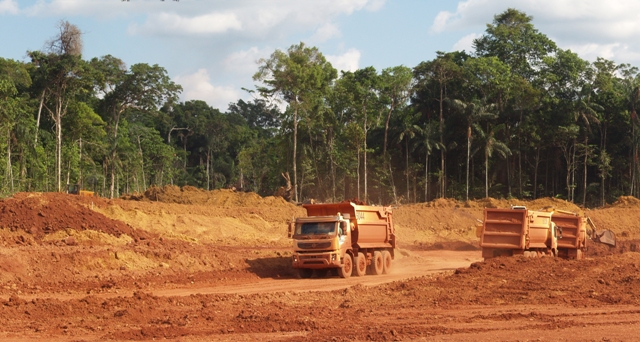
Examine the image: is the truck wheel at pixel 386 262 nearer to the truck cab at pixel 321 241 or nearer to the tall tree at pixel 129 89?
the truck cab at pixel 321 241

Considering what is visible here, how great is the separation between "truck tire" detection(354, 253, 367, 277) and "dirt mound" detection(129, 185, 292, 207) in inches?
851

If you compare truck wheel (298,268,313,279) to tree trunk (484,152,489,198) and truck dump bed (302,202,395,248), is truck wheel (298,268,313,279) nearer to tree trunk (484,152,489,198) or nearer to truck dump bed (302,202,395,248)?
truck dump bed (302,202,395,248)

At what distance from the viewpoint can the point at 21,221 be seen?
91.6 ft

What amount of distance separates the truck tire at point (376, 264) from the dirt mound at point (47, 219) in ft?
33.9

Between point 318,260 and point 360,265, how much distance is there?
221 centimetres

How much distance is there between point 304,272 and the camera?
25.7 m

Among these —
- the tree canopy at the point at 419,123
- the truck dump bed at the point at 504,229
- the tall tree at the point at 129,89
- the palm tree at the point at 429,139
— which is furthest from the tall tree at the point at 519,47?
the truck dump bed at the point at 504,229

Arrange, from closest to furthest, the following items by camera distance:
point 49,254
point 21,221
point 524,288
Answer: point 524,288
point 49,254
point 21,221

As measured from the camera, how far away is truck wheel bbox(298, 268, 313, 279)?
2561 cm

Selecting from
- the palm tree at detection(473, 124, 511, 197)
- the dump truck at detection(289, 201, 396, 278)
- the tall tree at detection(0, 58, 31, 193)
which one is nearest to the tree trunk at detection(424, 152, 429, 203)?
the palm tree at detection(473, 124, 511, 197)

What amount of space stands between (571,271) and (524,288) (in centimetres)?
362

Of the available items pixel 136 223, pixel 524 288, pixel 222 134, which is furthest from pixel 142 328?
pixel 222 134

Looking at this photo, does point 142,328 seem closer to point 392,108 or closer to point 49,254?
point 49,254

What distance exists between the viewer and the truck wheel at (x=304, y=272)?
25.6 meters
